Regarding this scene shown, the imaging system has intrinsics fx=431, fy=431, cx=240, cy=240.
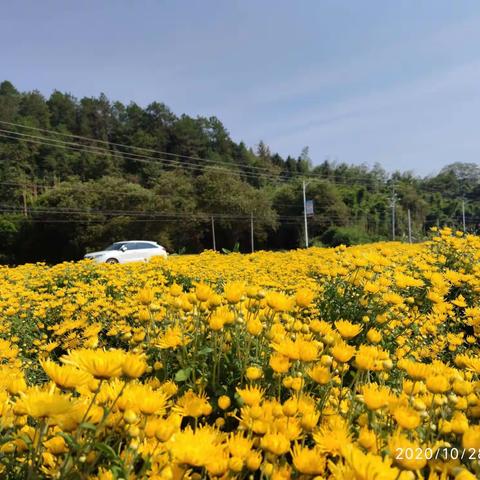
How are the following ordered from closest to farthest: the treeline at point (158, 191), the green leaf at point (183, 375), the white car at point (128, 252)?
the green leaf at point (183, 375) < the white car at point (128, 252) < the treeline at point (158, 191)

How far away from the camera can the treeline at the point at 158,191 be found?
113ft

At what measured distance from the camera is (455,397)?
118 cm

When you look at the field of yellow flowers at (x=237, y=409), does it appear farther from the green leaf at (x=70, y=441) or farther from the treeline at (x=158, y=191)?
the treeline at (x=158, y=191)

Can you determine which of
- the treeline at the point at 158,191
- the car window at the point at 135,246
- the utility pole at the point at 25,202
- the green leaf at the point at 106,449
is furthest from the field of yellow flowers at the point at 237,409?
the utility pole at the point at 25,202

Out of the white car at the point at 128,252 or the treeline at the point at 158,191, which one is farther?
the treeline at the point at 158,191

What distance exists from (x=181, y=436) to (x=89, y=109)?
6881 cm

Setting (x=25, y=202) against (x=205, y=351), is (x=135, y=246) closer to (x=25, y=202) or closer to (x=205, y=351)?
(x=205, y=351)

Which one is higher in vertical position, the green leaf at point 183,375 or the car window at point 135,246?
the green leaf at point 183,375

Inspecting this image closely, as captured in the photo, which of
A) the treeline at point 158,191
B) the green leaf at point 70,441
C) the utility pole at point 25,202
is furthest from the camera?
the utility pole at point 25,202

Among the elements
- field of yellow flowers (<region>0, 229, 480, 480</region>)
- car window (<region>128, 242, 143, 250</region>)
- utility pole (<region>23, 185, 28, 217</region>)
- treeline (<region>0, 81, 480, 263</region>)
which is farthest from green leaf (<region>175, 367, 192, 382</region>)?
utility pole (<region>23, 185, 28, 217</region>)

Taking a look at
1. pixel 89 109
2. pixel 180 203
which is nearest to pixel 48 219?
pixel 180 203

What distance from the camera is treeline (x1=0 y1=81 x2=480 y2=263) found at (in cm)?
3438

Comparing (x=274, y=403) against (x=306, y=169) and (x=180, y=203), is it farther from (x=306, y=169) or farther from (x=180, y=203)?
(x=306, y=169)

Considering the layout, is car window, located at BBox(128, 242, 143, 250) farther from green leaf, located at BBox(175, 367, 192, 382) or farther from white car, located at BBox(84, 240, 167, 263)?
green leaf, located at BBox(175, 367, 192, 382)
